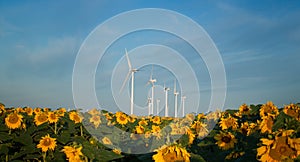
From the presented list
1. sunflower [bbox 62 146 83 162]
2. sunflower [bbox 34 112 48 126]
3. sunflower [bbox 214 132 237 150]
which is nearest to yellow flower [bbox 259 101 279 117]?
sunflower [bbox 214 132 237 150]

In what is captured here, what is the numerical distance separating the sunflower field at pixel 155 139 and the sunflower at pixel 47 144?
0.02m

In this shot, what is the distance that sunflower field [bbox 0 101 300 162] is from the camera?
13.4ft

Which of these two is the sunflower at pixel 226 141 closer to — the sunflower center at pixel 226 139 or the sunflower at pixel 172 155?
the sunflower center at pixel 226 139

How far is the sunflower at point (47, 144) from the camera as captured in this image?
8.05 metres

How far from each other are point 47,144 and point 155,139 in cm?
264

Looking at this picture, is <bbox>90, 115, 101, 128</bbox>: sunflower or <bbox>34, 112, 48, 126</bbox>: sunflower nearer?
<bbox>34, 112, 48, 126</bbox>: sunflower

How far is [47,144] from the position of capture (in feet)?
26.8

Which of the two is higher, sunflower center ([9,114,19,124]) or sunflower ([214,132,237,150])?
sunflower center ([9,114,19,124])

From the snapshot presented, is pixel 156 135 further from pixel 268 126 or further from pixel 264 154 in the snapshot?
pixel 264 154

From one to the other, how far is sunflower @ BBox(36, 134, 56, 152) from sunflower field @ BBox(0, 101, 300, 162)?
0.02 meters

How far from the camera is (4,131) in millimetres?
9602

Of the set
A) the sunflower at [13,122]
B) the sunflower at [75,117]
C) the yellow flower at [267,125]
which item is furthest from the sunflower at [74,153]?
the sunflower at [75,117]

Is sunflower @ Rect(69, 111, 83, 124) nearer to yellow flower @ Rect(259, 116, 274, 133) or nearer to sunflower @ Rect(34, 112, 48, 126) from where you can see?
sunflower @ Rect(34, 112, 48, 126)

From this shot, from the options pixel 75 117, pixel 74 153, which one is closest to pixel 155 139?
pixel 75 117
